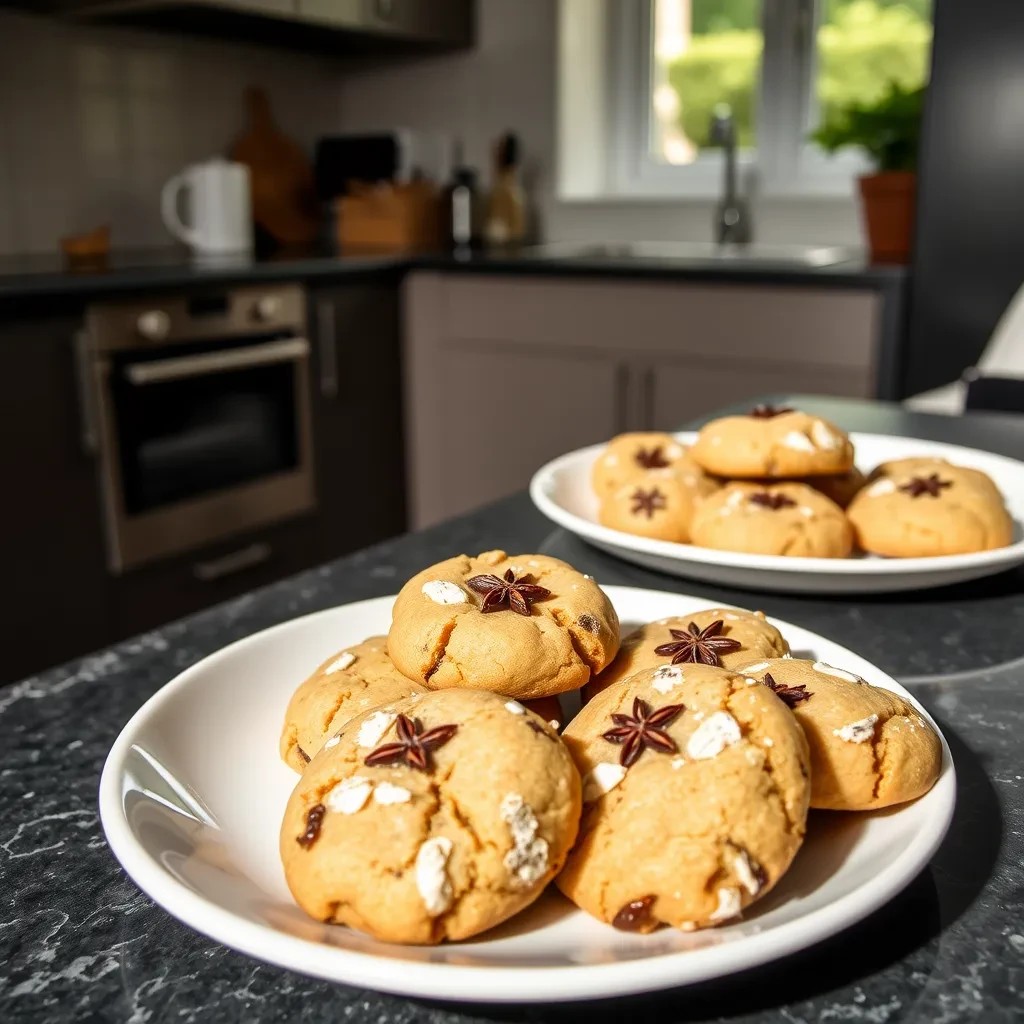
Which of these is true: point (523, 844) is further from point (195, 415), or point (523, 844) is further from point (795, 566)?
point (195, 415)

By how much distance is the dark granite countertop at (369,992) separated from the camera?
1.39 feet

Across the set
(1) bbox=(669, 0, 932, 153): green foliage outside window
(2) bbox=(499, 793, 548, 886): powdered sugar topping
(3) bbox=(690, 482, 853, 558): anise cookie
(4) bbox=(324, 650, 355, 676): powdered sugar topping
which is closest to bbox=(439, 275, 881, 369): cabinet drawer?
(1) bbox=(669, 0, 932, 153): green foliage outside window

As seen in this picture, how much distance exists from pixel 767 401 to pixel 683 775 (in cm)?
125

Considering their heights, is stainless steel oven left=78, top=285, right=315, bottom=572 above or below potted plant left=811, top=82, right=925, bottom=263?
below

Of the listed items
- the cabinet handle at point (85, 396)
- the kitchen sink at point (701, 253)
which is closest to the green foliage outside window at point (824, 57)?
the kitchen sink at point (701, 253)

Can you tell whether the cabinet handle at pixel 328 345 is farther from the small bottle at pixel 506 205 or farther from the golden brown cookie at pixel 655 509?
the golden brown cookie at pixel 655 509

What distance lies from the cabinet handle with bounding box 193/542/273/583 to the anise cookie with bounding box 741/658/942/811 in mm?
2258

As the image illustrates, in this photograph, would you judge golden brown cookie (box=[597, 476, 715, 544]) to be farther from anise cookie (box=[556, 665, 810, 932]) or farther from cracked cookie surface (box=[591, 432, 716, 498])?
anise cookie (box=[556, 665, 810, 932])

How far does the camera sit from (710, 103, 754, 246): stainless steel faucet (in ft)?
10.5

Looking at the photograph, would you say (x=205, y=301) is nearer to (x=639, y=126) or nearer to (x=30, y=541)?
(x=30, y=541)

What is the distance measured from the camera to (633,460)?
39.0 inches

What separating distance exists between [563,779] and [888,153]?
112 inches

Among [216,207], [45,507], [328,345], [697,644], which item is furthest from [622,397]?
[697,644]

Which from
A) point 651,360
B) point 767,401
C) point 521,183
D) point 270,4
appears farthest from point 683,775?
point 521,183
